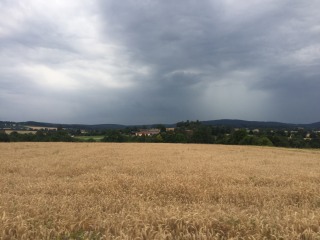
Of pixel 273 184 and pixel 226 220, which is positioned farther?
pixel 273 184

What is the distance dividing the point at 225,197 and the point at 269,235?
3.84m

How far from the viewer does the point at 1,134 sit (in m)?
67.0

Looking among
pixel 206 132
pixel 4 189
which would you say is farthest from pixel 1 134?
pixel 4 189

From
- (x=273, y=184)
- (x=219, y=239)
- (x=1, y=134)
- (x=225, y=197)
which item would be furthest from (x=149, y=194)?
(x=1, y=134)

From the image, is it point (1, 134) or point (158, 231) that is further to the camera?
point (1, 134)

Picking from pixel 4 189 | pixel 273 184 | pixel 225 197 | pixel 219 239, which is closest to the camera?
pixel 219 239

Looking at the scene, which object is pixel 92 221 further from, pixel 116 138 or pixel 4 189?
pixel 116 138

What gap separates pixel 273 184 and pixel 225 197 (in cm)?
399

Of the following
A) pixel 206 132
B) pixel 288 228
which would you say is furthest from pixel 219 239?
pixel 206 132

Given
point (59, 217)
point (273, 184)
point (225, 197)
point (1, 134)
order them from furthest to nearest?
point (1, 134), point (273, 184), point (225, 197), point (59, 217)

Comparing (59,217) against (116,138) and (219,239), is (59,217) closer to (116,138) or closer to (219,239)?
(219,239)

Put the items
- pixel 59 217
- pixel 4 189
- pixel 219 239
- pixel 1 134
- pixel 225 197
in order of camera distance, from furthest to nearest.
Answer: pixel 1 134 < pixel 4 189 < pixel 225 197 < pixel 59 217 < pixel 219 239

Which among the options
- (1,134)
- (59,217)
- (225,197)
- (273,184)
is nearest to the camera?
(59,217)

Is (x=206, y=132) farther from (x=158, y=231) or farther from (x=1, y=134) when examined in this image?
(x=158, y=231)
